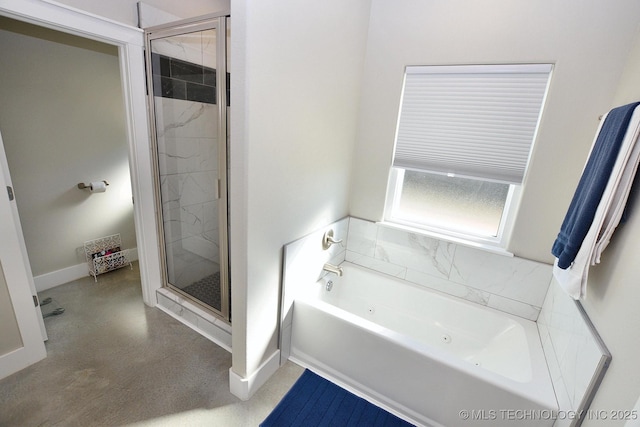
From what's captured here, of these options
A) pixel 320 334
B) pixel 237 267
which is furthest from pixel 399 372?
pixel 237 267

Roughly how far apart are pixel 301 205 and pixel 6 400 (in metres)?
1.89

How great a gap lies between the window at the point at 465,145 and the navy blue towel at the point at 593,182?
47 cm

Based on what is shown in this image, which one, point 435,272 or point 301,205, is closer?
point 301,205

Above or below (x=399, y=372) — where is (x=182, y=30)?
above

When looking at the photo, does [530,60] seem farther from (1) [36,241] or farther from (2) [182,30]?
(1) [36,241]

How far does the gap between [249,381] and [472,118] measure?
83.3 inches

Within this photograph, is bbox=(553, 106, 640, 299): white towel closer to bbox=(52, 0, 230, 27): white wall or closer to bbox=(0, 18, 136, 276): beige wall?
bbox=(52, 0, 230, 27): white wall

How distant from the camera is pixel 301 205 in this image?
1.70m

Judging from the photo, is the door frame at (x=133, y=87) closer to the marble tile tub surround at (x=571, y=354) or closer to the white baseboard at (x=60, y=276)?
the white baseboard at (x=60, y=276)

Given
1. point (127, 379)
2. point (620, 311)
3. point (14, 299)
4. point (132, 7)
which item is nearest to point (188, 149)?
point (132, 7)

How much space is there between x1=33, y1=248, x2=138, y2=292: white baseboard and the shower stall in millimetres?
989

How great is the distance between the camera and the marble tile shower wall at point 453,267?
6.03 ft

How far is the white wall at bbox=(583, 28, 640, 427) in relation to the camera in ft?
3.03

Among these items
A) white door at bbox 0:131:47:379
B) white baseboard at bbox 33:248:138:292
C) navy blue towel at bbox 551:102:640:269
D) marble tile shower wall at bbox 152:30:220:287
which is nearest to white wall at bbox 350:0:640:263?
navy blue towel at bbox 551:102:640:269
